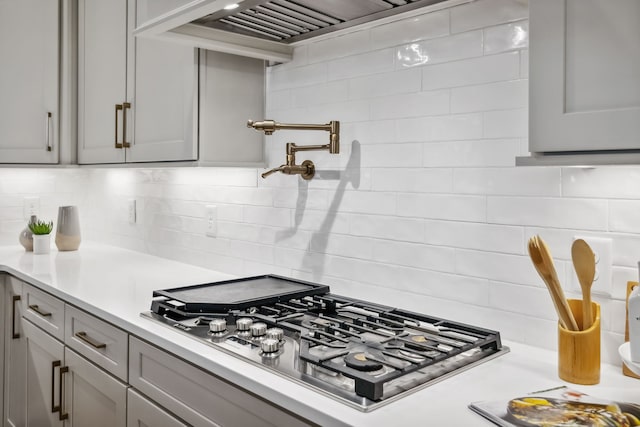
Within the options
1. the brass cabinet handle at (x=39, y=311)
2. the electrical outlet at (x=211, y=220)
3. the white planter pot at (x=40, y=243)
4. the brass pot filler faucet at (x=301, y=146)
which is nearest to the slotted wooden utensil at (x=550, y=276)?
the brass pot filler faucet at (x=301, y=146)

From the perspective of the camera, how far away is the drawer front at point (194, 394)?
3.64 ft

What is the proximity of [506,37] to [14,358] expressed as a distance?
2315 millimetres

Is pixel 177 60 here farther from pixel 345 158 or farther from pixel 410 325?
pixel 410 325

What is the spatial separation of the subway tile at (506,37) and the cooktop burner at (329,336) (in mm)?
712

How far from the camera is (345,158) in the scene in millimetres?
1782

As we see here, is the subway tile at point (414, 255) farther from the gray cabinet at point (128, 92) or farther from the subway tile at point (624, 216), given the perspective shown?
the gray cabinet at point (128, 92)

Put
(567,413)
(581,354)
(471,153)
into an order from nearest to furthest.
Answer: (567,413)
(581,354)
(471,153)

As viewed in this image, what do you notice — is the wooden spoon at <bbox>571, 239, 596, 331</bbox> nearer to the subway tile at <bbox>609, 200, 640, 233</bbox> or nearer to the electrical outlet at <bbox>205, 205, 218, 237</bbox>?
the subway tile at <bbox>609, 200, 640, 233</bbox>

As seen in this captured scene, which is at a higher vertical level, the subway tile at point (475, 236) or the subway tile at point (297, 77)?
the subway tile at point (297, 77)

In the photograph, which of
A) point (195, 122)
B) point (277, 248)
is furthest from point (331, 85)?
point (277, 248)

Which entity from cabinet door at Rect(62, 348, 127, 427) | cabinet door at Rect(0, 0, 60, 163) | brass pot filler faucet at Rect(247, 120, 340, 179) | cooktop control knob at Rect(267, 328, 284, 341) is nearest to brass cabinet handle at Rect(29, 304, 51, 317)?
cabinet door at Rect(62, 348, 127, 427)

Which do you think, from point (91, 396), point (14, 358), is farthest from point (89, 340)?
point (14, 358)

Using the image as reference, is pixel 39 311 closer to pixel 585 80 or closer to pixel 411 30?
pixel 411 30

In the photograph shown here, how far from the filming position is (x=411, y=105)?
1579 mm
